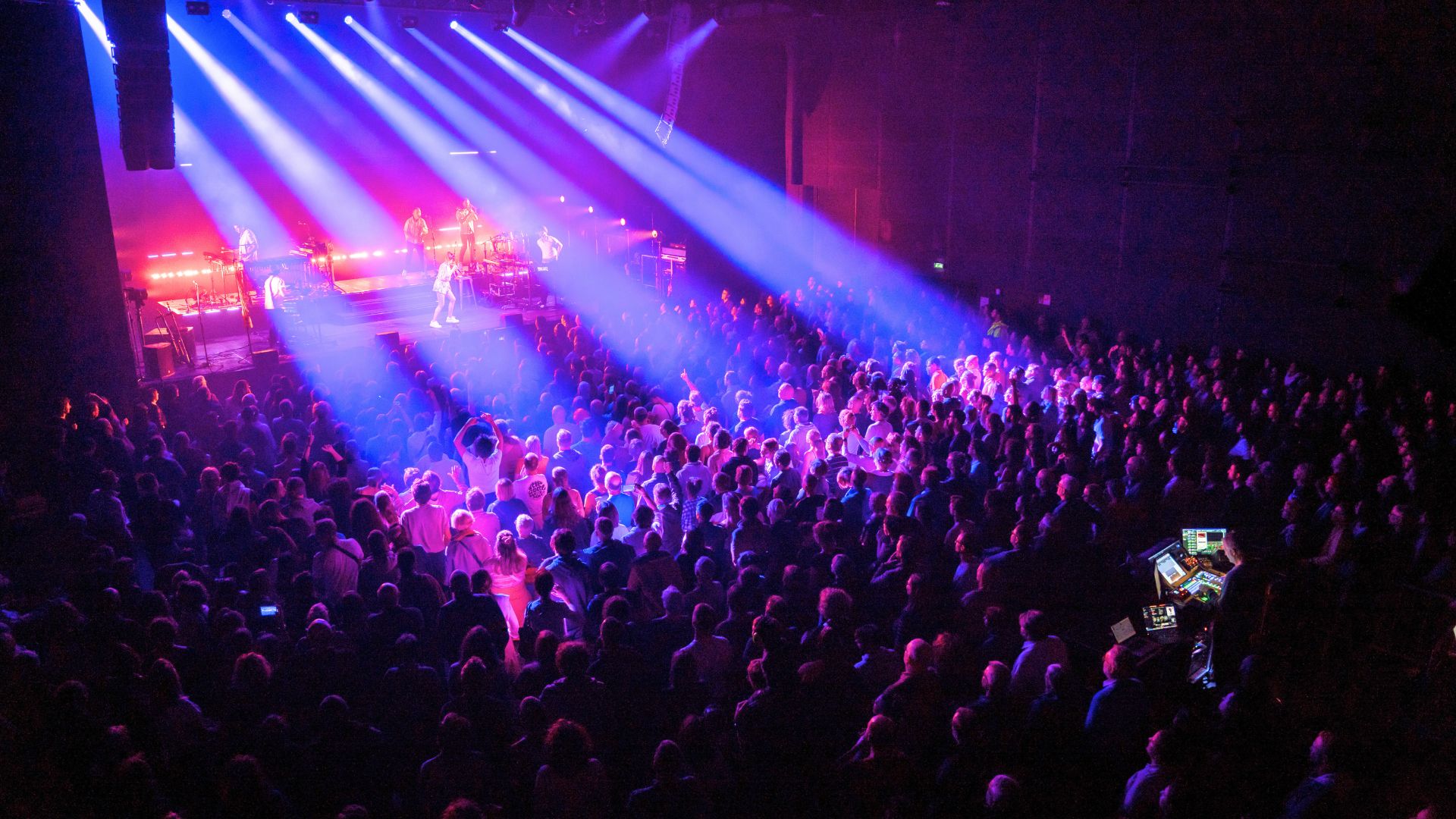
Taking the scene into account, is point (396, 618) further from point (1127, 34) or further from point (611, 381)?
point (1127, 34)

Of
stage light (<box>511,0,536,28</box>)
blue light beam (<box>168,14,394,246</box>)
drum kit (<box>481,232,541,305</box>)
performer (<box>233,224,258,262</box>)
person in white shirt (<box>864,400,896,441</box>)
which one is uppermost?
stage light (<box>511,0,536,28</box>)

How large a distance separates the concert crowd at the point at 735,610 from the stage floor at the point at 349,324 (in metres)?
4.25

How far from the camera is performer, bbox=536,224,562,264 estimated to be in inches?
730

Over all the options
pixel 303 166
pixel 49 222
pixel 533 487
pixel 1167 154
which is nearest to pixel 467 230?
pixel 303 166

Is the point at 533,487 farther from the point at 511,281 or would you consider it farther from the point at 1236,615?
the point at 511,281

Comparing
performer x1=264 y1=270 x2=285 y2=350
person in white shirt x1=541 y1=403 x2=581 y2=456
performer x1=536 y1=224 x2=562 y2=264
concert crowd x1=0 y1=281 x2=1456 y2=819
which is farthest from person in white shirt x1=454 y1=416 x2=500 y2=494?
performer x1=536 y1=224 x2=562 y2=264

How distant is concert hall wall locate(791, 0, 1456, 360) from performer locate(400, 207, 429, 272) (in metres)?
8.91

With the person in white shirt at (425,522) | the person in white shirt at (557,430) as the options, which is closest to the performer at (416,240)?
the person in white shirt at (557,430)

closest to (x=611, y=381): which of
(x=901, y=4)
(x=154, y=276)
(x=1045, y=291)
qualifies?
(x=1045, y=291)

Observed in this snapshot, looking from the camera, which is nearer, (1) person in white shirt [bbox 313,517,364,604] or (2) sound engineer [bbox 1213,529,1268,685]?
(2) sound engineer [bbox 1213,529,1268,685]

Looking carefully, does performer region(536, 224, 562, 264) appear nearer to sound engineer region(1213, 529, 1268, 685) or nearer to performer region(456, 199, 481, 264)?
performer region(456, 199, 481, 264)

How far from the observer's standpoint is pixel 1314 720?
5.45m

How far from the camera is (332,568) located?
5633mm

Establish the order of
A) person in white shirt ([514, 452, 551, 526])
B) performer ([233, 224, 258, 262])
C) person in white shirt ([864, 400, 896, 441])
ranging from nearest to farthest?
person in white shirt ([514, 452, 551, 526]), person in white shirt ([864, 400, 896, 441]), performer ([233, 224, 258, 262])
